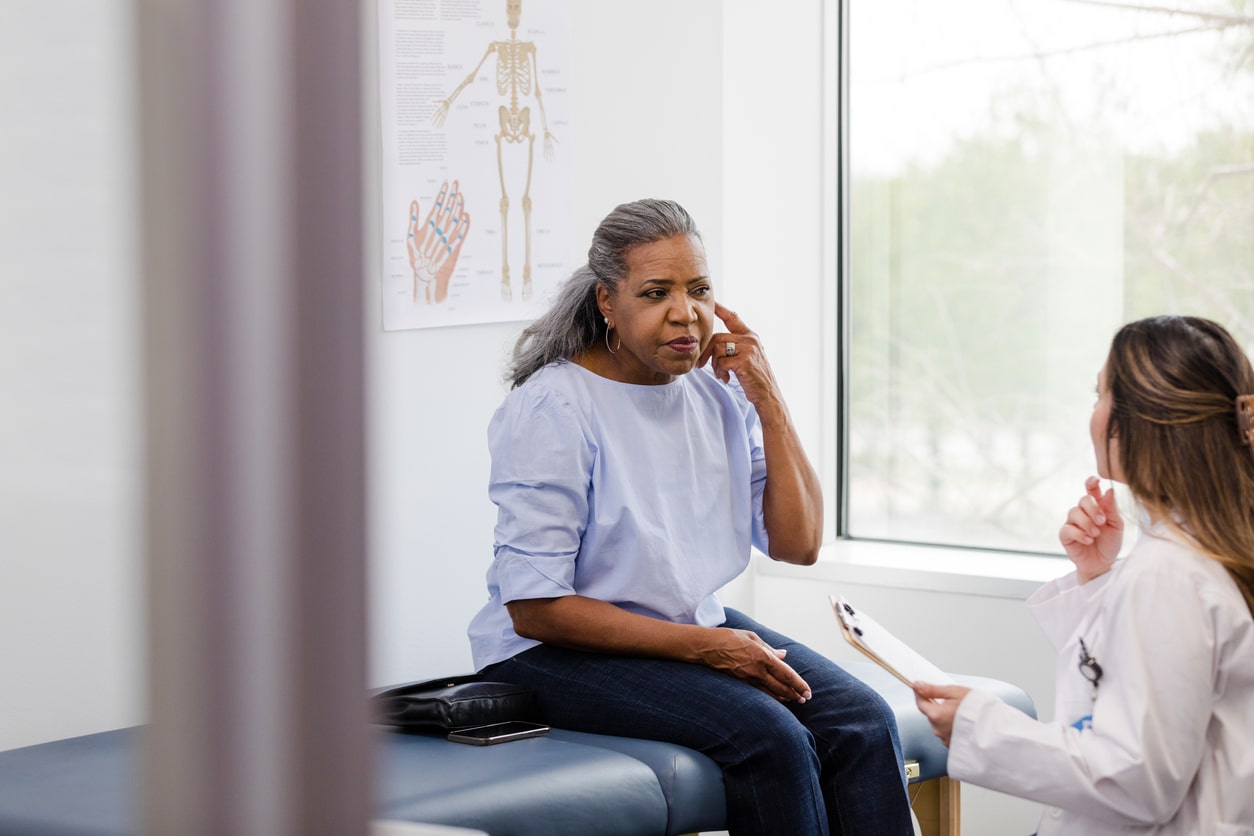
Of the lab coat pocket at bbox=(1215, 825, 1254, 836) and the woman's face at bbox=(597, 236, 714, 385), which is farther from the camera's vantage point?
the woman's face at bbox=(597, 236, 714, 385)

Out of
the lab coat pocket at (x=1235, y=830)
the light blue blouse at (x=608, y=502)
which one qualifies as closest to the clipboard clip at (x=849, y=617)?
the light blue blouse at (x=608, y=502)

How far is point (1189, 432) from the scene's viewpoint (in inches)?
69.0

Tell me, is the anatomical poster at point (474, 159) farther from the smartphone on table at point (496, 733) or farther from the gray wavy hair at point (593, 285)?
the smartphone on table at point (496, 733)

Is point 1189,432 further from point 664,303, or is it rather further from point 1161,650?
point 664,303

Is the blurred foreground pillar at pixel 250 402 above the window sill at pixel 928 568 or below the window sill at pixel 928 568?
above

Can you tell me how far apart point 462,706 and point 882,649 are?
2.60 ft

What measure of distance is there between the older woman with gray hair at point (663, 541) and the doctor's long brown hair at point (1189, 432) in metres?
0.84

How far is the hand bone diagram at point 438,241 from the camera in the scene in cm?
307

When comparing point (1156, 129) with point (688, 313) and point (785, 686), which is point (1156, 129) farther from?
point (785, 686)

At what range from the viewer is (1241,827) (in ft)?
5.41

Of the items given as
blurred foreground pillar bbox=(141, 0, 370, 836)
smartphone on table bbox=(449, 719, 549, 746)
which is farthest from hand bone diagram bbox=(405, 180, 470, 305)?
blurred foreground pillar bbox=(141, 0, 370, 836)

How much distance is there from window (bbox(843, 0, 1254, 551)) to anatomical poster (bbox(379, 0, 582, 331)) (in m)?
1.22

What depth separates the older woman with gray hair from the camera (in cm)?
243

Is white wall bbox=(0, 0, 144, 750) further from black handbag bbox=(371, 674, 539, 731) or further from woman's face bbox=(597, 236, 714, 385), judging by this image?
woman's face bbox=(597, 236, 714, 385)
